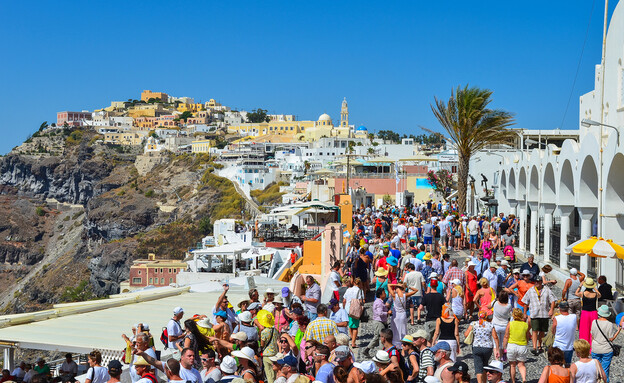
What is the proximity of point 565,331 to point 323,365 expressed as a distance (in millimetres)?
3341

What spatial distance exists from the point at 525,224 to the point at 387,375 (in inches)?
615

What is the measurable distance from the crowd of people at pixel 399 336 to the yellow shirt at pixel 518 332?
0.04 feet

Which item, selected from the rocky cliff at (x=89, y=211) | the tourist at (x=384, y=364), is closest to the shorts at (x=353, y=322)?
the tourist at (x=384, y=364)

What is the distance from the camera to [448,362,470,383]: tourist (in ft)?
19.4

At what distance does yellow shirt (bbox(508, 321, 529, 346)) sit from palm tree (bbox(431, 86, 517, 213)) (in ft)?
53.1

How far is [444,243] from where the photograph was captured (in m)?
19.0

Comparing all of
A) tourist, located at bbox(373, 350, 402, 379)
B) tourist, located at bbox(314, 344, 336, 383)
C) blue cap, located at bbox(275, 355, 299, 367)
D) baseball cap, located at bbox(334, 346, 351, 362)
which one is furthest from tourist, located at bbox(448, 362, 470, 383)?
blue cap, located at bbox(275, 355, 299, 367)

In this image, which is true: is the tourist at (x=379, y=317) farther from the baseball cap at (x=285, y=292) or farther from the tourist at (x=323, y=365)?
the tourist at (x=323, y=365)

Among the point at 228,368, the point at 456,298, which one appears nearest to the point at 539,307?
the point at 456,298

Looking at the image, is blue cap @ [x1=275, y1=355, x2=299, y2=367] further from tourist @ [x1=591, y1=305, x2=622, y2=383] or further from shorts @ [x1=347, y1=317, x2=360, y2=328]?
tourist @ [x1=591, y1=305, x2=622, y2=383]

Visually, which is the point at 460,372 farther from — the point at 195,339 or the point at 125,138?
the point at 125,138

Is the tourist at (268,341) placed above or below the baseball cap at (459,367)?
→ below

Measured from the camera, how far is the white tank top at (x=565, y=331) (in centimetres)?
802

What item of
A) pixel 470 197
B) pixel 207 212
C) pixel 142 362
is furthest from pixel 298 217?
pixel 207 212
